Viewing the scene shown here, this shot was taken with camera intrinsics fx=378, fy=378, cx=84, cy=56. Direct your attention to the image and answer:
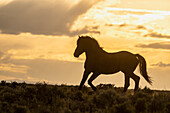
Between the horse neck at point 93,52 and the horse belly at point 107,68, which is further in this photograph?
the horse belly at point 107,68

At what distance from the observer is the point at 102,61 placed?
18.6 meters

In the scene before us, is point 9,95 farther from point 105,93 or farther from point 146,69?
point 146,69

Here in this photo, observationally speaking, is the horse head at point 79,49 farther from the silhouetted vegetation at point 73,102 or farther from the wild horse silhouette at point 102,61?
the silhouetted vegetation at point 73,102

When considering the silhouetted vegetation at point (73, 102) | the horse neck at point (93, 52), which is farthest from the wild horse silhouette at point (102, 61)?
the silhouetted vegetation at point (73, 102)

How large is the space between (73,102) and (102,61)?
4813 mm

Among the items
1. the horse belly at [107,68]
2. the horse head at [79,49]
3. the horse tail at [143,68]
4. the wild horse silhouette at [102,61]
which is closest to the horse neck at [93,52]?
the wild horse silhouette at [102,61]

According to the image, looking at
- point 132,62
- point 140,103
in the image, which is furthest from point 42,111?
point 132,62

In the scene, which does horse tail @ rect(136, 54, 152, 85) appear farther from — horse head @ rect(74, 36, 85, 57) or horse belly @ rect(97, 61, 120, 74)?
horse head @ rect(74, 36, 85, 57)

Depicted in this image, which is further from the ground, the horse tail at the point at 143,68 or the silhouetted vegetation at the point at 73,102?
the horse tail at the point at 143,68

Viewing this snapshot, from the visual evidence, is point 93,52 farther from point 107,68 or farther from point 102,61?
point 107,68

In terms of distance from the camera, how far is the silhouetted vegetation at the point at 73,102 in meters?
12.1

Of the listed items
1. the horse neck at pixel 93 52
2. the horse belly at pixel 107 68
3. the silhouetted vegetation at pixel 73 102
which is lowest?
the silhouetted vegetation at pixel 73 102

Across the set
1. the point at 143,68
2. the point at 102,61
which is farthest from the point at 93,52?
the point at 143,68

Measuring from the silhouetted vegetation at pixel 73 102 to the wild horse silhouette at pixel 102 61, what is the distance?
212 cm
